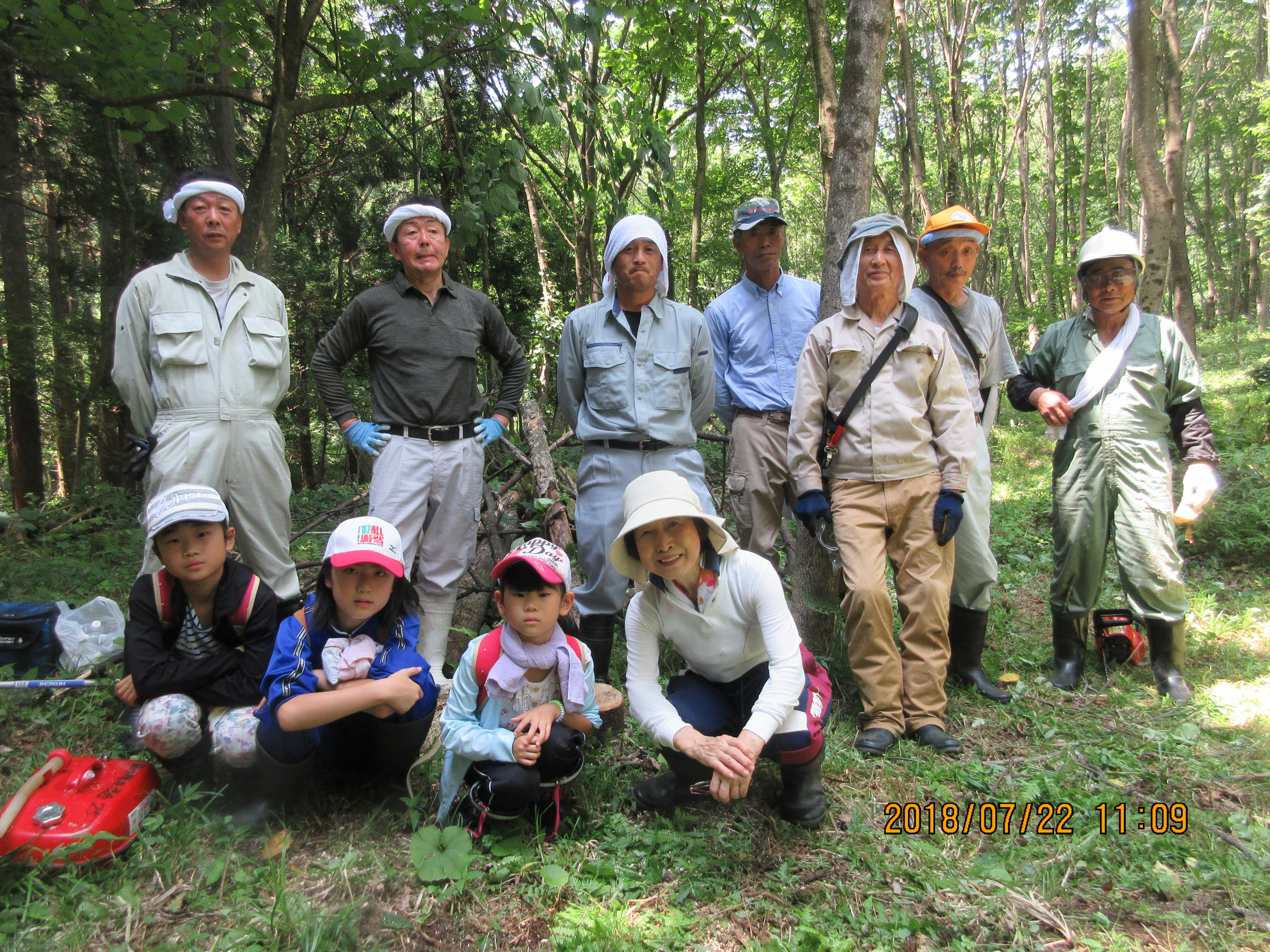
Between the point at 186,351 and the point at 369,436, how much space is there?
2.96 ft

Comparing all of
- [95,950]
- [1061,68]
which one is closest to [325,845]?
[95,950]

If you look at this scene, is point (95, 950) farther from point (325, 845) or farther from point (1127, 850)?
point (1127, 850)

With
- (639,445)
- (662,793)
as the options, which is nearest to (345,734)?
(662,793)

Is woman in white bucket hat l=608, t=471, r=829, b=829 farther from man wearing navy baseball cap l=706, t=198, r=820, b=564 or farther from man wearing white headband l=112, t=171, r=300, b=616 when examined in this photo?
man wearing white headband l=112, t=171, r=300, b=616

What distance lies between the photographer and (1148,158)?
278 inches

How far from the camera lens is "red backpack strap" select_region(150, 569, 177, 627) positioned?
2.91 meters

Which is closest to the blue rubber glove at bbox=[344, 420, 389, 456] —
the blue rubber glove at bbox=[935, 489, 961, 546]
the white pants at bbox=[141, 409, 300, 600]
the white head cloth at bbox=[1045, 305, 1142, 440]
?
the white pants at bbox=[141, 409, 300, 600]

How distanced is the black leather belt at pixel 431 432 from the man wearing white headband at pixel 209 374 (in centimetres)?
56

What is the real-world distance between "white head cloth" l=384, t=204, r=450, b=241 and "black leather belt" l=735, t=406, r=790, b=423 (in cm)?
197

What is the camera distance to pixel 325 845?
277 cm

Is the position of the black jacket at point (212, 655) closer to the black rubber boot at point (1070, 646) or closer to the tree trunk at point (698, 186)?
the black rubber boot at point (1070, 646)

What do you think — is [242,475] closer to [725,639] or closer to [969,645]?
[725,639]

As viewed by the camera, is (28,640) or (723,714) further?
(28,640)
